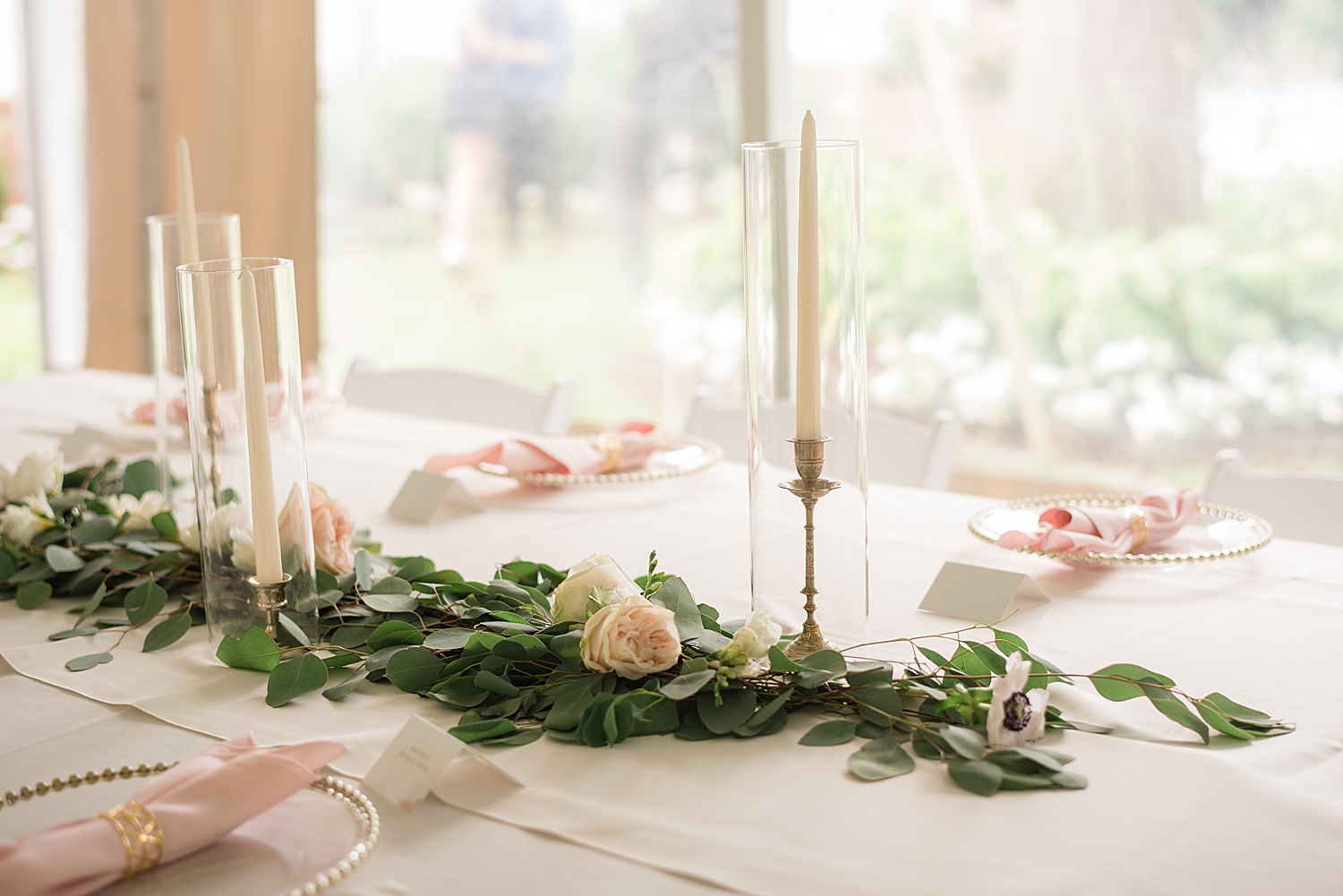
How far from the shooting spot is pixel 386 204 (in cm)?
430

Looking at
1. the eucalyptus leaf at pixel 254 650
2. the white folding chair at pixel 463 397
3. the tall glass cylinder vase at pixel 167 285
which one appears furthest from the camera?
the white folding chair at pixel 463 397

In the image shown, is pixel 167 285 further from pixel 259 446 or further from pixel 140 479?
pixel 259 446

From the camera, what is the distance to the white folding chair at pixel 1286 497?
1.58m

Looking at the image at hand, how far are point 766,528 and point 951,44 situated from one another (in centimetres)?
257

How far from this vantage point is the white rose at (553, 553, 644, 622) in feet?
3.22

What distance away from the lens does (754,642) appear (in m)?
0.89

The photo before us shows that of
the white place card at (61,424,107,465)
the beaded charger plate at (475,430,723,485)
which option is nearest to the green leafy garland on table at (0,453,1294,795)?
the beaded charger plate at (475,430,723,485)

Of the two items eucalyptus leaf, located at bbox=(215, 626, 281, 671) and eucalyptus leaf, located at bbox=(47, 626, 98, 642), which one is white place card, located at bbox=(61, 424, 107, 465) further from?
eucalyptus leaf, located at bbox=(215, 626, 281, 671)

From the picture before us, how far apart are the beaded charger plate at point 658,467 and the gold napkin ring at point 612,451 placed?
1cm

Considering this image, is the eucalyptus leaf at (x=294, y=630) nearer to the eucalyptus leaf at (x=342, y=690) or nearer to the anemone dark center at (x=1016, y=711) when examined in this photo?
the eucalyptus leaf at (x=342, y=690)

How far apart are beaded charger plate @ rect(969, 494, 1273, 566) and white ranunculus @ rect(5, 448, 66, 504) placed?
3.44ft

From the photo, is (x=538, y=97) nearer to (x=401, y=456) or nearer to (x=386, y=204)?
(x=386, y=204)

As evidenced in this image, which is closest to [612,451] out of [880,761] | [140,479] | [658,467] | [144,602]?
[658,467]

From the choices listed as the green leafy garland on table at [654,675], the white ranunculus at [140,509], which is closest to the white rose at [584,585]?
the green leafy garland on table at [654,675]
